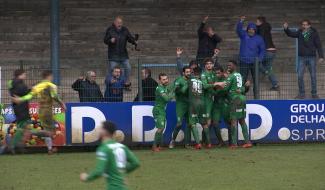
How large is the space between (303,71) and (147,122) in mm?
4070

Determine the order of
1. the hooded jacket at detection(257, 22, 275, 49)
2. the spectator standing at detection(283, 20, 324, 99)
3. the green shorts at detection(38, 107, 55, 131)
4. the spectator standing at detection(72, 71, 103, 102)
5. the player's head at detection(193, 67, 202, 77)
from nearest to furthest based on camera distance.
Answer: the green shorts at detection(38, 107, 55, 131) → the player's head at detection(193, 67, 202, 77) → the spectator standing at detection(72, 71, 103, 102) → the spectator standing at detection(283, 20, 324, 99) → the hooded jacket at detection(257, 22, 275, 49)

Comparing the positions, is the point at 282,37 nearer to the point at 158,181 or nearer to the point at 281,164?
the point at 281,164

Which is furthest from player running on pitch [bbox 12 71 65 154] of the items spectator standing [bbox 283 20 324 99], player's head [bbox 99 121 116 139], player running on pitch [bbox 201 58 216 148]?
player's head [bbox 99 121 116 139]

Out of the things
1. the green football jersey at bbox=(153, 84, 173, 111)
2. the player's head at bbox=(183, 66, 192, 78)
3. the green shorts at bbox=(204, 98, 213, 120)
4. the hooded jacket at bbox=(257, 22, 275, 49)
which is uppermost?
the hooded jacket at bbox=(257, 22, 275, 49)

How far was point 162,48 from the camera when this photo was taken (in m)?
26.7

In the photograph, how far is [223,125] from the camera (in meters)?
19.2

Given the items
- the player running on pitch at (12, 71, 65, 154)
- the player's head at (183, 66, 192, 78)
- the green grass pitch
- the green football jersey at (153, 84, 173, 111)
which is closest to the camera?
the green grass pitch

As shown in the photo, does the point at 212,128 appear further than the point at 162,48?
No

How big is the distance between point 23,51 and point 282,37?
8.46 meters

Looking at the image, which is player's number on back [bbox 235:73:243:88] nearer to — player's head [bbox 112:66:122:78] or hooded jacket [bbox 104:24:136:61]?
player's head [bbox 112:66:122:78]

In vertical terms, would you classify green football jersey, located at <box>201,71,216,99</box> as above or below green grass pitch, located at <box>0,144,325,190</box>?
above

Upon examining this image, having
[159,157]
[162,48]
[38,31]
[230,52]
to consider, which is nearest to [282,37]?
[230,52]

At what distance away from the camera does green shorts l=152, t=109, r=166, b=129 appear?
18.1 meters

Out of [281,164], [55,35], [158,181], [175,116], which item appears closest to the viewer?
[158,181]
